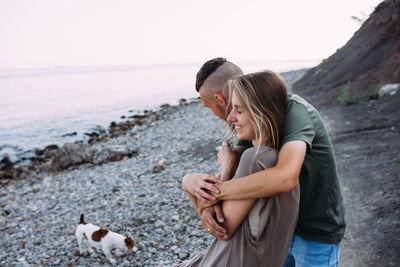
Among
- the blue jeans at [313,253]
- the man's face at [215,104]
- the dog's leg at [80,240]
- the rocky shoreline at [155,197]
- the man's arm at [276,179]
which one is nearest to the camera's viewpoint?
the man's arm at [276,179]

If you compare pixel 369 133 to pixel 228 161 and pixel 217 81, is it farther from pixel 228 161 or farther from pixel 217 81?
pixel 228 161

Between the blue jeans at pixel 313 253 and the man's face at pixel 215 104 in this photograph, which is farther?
the man's face at pixel 215 104

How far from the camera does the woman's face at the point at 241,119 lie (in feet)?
6.92

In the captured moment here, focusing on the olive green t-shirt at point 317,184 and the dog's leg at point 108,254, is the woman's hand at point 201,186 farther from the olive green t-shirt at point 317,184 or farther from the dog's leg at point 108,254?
→ the dog's leg at point 108,254

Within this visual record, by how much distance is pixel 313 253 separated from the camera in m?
2.37

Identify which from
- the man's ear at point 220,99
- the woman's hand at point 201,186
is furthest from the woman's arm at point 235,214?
the man's ear at point 220,99

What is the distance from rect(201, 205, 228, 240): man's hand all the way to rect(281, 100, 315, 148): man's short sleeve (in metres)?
0.62

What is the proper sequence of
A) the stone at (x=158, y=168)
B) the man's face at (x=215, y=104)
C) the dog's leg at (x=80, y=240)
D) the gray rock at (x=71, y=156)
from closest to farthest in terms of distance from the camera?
the man's face at (x=215, y=104) < the dog's leg at (x=80, y=240) < the stone at (x=158, y=168) < the gray rock at (x=71, y=156)

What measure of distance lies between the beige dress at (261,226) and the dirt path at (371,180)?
2780mm

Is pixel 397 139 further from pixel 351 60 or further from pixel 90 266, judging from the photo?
pixel 351 60

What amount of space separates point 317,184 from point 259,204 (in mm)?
559

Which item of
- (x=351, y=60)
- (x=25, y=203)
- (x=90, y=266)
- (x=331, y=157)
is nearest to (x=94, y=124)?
(x=25, y=203)

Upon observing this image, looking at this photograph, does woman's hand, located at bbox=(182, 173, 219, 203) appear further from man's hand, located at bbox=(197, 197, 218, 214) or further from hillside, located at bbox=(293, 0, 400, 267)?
hillside, located at bbox=(293, 0, 400, 267)

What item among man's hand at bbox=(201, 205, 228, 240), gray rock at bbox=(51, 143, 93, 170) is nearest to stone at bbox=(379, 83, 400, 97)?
man's hand at bbox=(201, 205, 228, 240)
